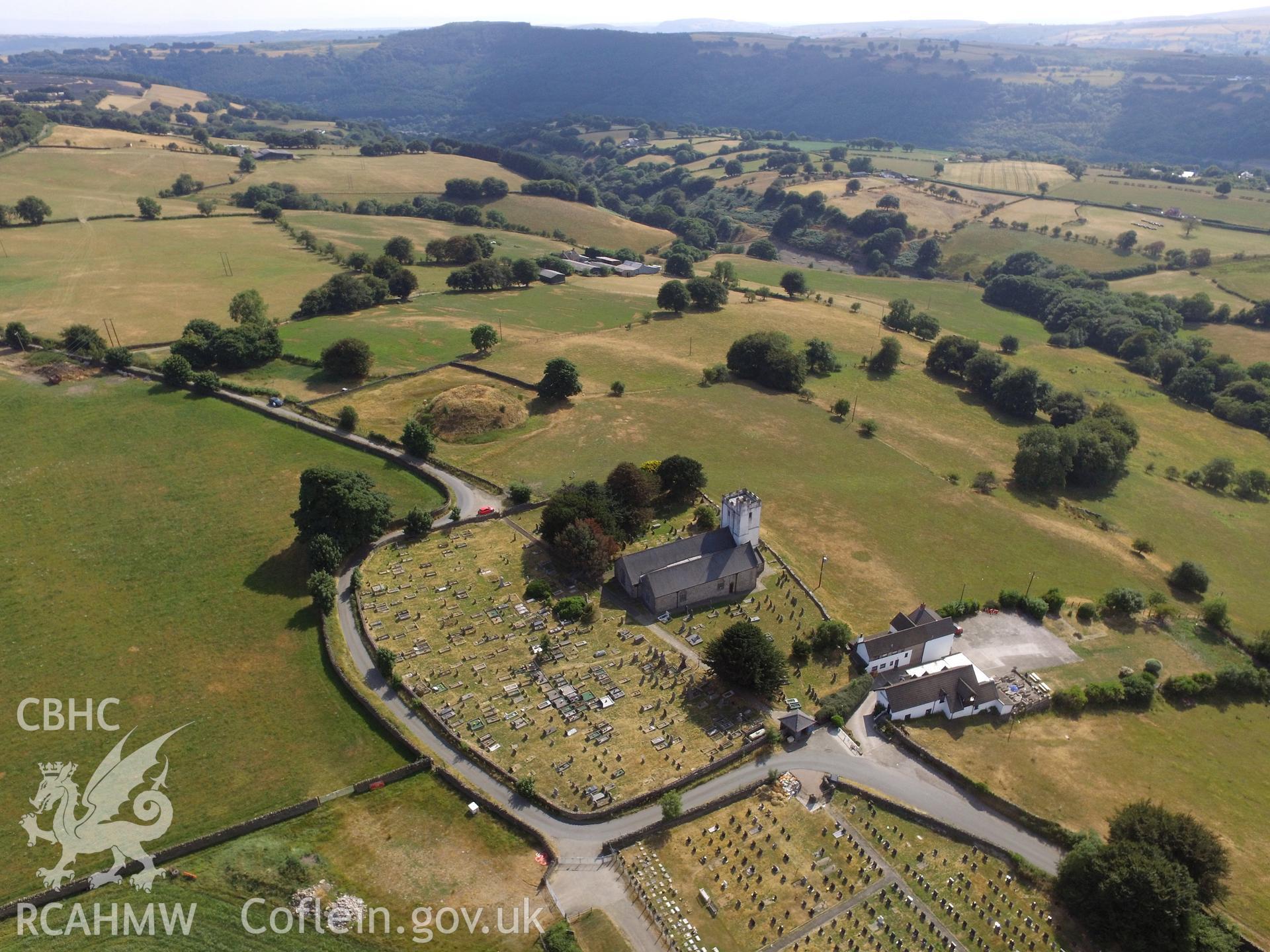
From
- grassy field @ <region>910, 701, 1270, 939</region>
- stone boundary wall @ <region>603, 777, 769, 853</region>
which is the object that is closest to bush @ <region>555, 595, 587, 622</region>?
stone boundary wall @ <region>603, 777, 769, 853</region>

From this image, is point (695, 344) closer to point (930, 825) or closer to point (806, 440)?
point (806, 440)

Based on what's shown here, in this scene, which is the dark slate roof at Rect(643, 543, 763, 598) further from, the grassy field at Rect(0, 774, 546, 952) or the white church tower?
the grassy field at Rect(0, 774, 546, 952)

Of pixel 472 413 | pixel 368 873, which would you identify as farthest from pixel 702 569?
pixel 472 413

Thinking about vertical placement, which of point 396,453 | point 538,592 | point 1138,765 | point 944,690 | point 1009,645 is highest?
point 538,592

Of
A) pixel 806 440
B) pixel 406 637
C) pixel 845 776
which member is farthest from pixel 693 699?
pixel 806 440

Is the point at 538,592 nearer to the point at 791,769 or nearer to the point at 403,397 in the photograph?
the point at 791,769

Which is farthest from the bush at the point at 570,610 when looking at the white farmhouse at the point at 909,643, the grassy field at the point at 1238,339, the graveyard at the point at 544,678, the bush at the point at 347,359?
the grassy field at the point at 1238,339

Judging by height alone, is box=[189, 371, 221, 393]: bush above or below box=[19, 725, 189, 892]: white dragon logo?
above
